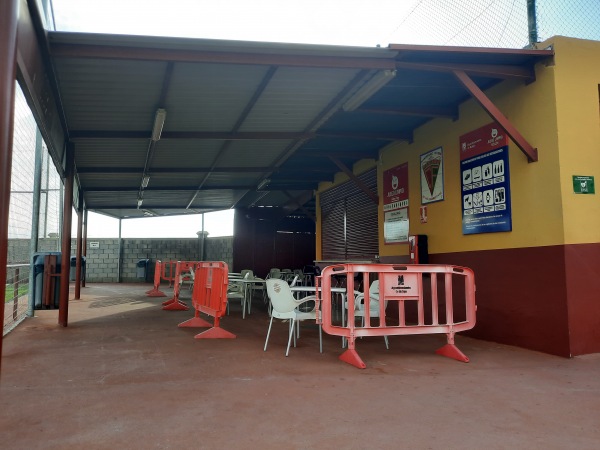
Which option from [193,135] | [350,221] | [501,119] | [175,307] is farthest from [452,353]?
[175,307]

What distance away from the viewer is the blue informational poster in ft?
19.7

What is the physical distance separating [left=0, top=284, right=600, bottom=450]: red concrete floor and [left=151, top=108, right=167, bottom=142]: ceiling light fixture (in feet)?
9.51

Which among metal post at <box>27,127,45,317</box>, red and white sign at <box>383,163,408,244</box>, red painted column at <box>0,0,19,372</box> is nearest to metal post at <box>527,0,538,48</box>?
red and white sign at <box>383,163,408,244</box>

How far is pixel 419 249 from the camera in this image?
7.53 m

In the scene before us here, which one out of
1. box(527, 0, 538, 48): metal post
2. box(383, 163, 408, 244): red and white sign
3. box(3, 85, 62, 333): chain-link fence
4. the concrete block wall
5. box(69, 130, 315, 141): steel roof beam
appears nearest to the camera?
box(527, 0, 538, 48): metal post

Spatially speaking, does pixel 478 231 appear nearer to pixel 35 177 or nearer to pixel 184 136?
pixel 184 136

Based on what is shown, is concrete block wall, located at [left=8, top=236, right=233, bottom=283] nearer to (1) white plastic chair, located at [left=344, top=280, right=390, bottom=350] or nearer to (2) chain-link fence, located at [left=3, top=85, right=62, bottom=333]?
(2) chain-link fence, located at [left=3, top=85, right=62, bottom=333]

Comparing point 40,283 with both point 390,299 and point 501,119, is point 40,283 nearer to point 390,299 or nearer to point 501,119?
point 390,299

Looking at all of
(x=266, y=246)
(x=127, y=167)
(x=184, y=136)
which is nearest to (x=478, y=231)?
(x=184, y=136)

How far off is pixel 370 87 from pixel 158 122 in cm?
293

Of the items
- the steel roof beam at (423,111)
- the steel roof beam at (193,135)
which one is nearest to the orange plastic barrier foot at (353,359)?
the steel roof beam at (423,111)

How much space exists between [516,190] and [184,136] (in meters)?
4.72

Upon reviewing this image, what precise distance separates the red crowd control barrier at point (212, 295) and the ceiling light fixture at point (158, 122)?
205cm

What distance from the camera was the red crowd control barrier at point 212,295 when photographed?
6332 mm
